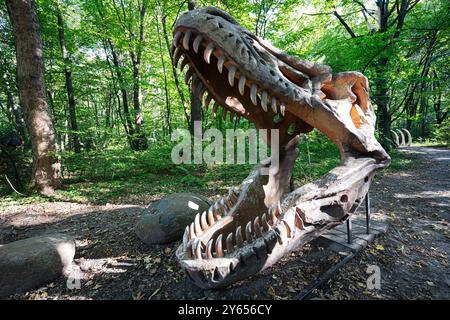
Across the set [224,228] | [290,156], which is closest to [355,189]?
[290,156]

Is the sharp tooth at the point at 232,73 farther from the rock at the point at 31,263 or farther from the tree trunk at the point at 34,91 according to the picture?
the tree trunk at the point at 34,91

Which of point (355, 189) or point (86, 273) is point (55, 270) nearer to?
point (86, 273)

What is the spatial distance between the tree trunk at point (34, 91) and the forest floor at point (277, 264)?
2266 millimetres

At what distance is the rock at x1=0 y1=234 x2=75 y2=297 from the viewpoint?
2721 mm

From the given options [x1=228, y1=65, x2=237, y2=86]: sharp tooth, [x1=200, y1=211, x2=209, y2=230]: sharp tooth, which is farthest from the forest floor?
[x1=228, y1=65, x2=237, y2=86]: sharp tooth

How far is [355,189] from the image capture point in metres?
2.05

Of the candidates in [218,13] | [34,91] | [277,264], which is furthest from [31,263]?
[34,91]

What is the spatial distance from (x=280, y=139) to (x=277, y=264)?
152 cm

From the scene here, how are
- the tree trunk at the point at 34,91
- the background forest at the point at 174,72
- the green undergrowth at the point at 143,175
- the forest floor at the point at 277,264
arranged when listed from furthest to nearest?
the background forest at the point at 174,72, the green undergrowth at the point at 143,175, the tree trunk at the point at 34,91, the forest floor at the point at 277,264

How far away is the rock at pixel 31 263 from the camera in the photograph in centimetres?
272

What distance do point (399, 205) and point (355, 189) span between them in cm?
386

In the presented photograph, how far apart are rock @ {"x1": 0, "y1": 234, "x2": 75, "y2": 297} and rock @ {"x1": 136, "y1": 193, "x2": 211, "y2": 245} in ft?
3.47

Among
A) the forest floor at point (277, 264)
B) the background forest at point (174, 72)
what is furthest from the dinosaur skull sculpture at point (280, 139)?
the background forest at point (174, 72)

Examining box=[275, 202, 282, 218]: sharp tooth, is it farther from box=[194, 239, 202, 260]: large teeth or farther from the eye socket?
the eye socket
